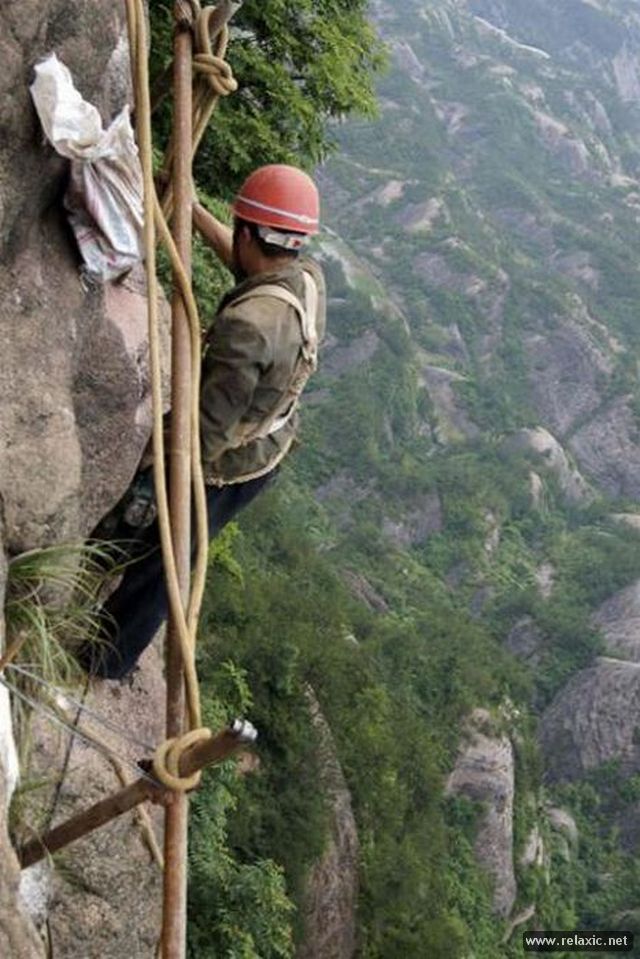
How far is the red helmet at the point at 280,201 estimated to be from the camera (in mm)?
3539

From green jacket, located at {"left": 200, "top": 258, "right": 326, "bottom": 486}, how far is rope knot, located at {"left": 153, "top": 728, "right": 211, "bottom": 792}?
1277 millimetres

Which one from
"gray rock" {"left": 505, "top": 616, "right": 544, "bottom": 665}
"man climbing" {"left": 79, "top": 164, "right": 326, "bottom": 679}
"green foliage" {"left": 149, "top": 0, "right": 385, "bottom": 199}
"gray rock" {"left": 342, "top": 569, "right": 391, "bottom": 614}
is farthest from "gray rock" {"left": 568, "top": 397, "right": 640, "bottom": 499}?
"man climbing" {"left": 79, "top": 164, "right": 326, "bottom": 679}

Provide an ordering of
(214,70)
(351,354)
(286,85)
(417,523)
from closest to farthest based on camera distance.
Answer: (214,70)
(286,85)
(417,523)
(351,354)

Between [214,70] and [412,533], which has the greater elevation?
[214,70]

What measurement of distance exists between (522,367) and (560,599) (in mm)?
30875

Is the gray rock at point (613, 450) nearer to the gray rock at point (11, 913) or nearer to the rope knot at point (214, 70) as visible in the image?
the rope knot at point (214, 70)

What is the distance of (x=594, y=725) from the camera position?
52.2 metres

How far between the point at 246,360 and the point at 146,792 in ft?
4.72

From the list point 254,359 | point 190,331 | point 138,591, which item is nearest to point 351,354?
point 138,591

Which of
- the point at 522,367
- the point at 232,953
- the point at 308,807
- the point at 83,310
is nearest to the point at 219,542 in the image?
the point at 232,953

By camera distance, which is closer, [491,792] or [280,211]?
[280,211]

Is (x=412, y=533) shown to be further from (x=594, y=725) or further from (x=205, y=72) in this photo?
(x=205, y=72)

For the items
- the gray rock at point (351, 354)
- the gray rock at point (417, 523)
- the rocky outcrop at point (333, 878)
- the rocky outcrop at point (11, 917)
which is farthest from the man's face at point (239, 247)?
the gray rock at point (351, 354)

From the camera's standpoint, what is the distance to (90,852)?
3807 mm
